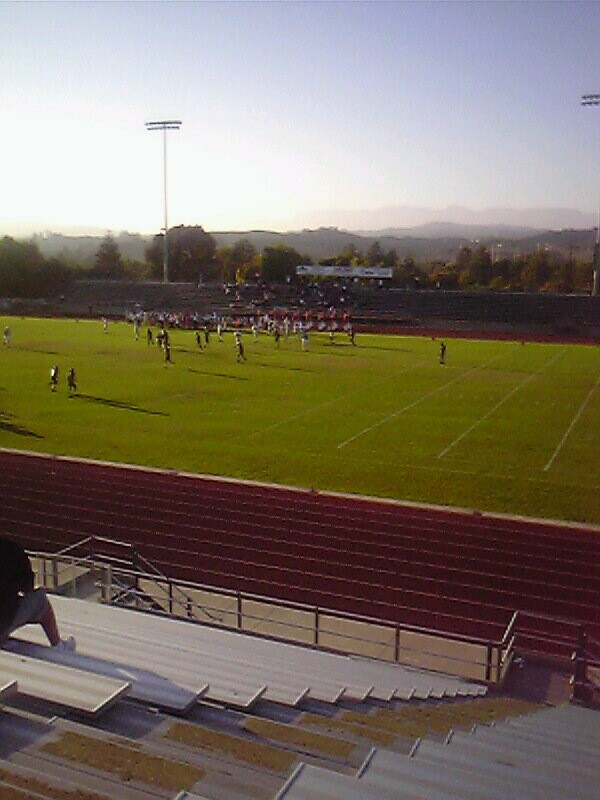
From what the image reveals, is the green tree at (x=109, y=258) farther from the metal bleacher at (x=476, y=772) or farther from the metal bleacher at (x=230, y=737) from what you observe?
the metal bleacher at (x=476, y=772)

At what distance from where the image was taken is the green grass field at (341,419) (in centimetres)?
1780

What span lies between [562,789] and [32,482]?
47.6 feet

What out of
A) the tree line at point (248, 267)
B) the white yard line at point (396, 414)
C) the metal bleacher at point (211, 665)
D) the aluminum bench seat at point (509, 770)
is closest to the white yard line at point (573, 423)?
the white yard line at point (396, 414)

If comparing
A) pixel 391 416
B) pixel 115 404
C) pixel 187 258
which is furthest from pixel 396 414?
pixel 187 258

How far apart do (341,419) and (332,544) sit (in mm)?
10471

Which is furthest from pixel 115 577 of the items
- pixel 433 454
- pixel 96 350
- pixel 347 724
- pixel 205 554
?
pixel 96 350

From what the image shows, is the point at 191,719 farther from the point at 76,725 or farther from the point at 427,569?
the point at 427,569

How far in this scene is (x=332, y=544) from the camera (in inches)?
539

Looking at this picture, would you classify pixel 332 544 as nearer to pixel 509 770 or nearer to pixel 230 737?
pixel 509 770

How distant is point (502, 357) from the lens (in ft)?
133

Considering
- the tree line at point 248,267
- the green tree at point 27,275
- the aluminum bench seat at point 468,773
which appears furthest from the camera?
the tree line at point 248,267

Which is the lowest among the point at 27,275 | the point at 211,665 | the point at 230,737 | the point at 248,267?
the point at 211,665

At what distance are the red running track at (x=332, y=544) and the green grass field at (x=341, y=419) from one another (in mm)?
1367

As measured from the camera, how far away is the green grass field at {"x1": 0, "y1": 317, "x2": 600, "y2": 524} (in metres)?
17.8
